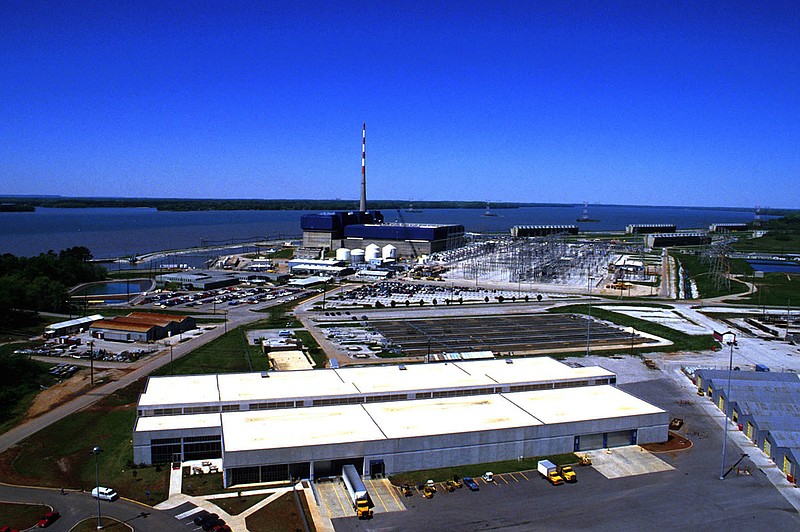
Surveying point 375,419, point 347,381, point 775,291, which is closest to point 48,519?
point 375,419

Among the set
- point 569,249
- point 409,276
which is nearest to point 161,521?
point 409,276

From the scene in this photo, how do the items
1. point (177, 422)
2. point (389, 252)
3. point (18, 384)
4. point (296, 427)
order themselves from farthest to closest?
point (389, 252)
point (18, 384)
point (177, 422)
point (296, 427)

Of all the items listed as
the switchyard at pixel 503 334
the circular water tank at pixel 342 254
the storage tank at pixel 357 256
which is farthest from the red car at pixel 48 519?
the circular water tank at pixel 342 254

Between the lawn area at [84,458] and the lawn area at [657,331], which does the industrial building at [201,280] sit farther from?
the lawn area at [84,458]

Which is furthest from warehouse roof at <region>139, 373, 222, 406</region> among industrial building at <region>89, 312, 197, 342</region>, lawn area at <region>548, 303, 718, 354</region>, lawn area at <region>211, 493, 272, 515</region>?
lawn area at <region>548, 303, 718, 354</region>

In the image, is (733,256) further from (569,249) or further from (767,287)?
(767,287)

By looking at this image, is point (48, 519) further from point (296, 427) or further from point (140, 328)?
point (140, 328)

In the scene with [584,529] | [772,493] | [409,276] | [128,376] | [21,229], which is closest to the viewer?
[584,529]
